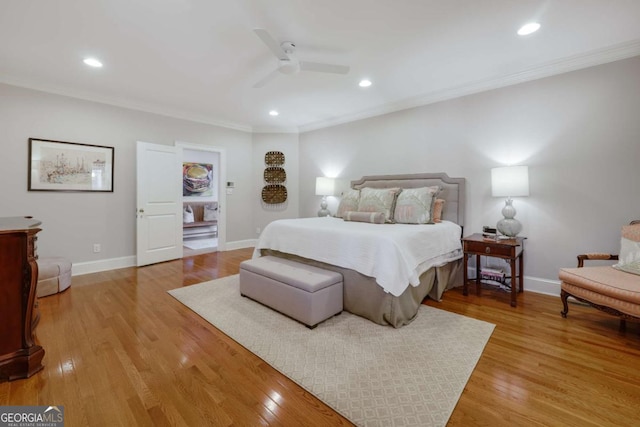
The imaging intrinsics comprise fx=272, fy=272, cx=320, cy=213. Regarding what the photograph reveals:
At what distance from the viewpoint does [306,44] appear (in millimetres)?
2727

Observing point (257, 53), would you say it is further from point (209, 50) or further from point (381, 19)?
point (381, 19)

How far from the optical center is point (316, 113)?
4973mm

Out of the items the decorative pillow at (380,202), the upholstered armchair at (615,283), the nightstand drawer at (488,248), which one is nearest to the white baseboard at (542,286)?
the upholstered armchair at (615,283)

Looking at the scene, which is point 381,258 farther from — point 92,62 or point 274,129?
point 274,129

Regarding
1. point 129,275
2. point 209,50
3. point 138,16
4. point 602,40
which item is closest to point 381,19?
point 209,50

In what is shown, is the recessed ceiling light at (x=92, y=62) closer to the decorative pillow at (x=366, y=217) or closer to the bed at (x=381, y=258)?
the bed at (x=381, y=258)

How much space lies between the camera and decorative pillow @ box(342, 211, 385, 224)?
11.3 ft

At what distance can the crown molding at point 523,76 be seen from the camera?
107 inches

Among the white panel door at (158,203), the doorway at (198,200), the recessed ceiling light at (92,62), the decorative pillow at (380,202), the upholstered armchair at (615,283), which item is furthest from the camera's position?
the doorway at (198,200)

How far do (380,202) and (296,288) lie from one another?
1782mm

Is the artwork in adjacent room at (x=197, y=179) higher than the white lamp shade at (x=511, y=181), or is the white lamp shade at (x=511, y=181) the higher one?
the artwork in adjacent room at (x=197, y=179)

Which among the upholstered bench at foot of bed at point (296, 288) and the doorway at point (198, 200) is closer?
Answer: the upholstered bench at foot of bed at point (296, 288)

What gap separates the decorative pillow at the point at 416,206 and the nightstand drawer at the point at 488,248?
0.52 meters

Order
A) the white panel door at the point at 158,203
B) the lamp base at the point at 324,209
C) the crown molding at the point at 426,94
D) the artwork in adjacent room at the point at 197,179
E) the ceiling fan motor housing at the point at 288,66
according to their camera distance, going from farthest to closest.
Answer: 1. the artwork in adjacent room at the point at 197,179
2. the lamp base at the point at 324,209
3. the white panel door at the point at 158,203
4. the crown molding at the point at 426,94
5. the ceiling fan motor housing at the point at 288,66
